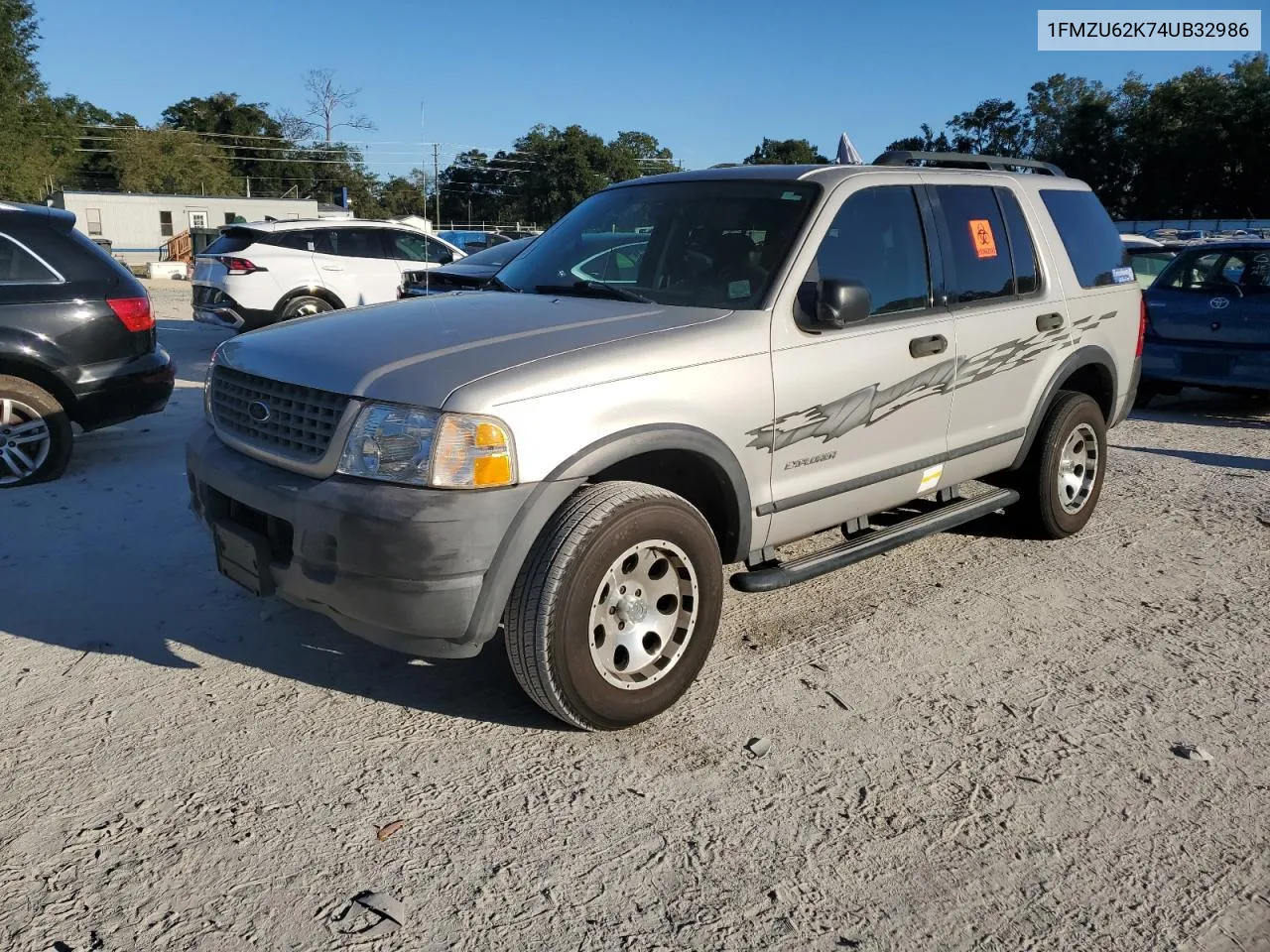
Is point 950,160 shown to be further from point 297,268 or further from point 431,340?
point 297,268

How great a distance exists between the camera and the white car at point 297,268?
12453mm

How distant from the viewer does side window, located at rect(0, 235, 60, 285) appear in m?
6.20

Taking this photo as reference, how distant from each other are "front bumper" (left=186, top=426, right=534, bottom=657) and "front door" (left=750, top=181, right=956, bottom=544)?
1172mm

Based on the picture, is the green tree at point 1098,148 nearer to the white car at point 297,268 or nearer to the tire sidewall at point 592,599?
the white car at point 297,268

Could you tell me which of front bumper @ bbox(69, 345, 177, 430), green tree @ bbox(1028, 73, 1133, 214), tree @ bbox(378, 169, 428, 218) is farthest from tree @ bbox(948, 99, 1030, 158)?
front bumper @ bbox(69, 345, 177, 430)

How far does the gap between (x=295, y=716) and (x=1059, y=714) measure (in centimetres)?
266

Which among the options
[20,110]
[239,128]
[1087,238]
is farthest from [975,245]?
[239,128]

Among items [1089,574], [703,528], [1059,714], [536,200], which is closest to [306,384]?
[703,528]

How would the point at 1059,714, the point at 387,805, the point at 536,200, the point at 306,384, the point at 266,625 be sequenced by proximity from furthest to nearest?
1. the point at 536,200
2. the point at 266,625
3. the point at 1059,714
4. the point at 306,384
5. the point at 387,805

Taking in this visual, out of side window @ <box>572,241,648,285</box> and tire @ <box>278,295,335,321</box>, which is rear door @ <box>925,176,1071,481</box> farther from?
tire @ <box>278,295,335,321</box>

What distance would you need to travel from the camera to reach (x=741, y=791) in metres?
3.15

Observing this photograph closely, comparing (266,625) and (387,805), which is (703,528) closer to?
(387,805)

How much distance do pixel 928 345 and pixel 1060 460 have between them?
145cm

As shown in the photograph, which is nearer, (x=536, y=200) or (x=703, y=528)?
(x=703, y=528)
